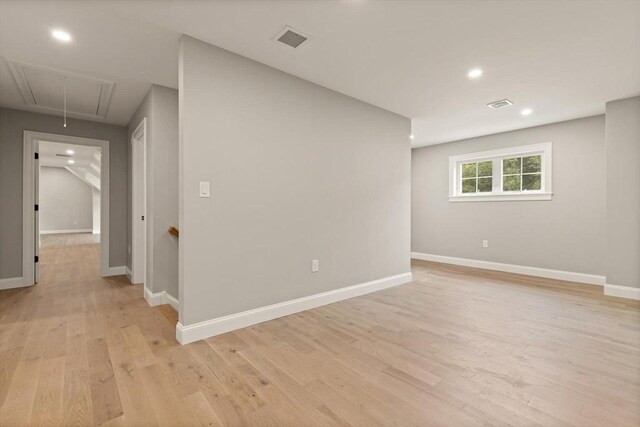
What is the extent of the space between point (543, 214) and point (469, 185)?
4.55 feet

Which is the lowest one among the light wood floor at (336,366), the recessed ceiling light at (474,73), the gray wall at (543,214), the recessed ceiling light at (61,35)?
the light wood floor at (336,366)

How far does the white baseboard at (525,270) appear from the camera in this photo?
4273mm

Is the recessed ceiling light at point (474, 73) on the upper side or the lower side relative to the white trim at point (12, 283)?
upper

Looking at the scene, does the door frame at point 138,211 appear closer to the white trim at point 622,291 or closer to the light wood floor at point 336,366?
the light wood floor at point 336,366

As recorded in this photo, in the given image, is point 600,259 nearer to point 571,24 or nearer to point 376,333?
point 571,24

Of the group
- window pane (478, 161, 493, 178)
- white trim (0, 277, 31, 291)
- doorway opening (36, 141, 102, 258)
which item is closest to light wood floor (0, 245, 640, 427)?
white trim (0, 277, 31, 291)

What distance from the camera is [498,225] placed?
5.21m

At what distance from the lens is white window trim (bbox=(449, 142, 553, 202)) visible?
4.70m

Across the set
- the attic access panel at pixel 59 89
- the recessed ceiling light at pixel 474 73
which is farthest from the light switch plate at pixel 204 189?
the recessed ceiling light at pixel 474 73

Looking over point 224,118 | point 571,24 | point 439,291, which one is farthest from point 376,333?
point 571,24

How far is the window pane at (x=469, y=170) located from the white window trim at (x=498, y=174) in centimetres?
9

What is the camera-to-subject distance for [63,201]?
11.3m

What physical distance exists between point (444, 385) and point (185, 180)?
7.59 feet

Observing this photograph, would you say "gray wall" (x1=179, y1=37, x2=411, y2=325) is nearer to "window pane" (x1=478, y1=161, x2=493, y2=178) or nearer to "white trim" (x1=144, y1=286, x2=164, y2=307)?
"white trim" (x1=144, y1=286, x2=164, y2=307)
